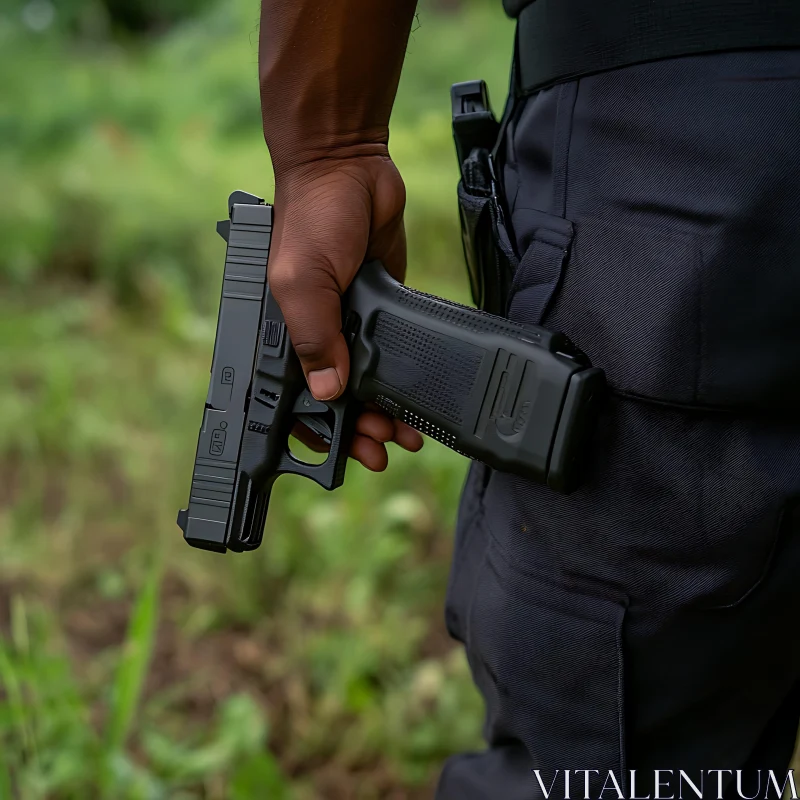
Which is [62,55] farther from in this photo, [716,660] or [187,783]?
[716,660]

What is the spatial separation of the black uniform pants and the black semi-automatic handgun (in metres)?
0.05

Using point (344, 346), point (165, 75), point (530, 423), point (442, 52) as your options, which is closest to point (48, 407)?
point (344, 346)

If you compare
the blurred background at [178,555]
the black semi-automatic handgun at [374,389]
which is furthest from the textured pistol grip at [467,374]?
the blurred background at [178,555]

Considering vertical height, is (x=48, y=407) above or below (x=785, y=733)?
below

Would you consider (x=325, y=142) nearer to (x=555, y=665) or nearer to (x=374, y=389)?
(x=374, y=389)

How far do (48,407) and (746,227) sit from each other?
265 cm

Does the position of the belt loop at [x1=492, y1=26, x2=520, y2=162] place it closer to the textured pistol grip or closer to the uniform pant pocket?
the textured pistol grip

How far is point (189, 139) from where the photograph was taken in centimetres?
516

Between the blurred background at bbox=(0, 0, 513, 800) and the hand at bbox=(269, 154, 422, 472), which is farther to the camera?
the blurred background at bbox=(0, 0, 513, 800)

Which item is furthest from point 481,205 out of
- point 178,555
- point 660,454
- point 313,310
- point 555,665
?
point 178,555

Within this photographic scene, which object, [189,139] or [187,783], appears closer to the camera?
[187,783]

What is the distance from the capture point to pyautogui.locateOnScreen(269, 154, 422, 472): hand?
103 centimetres

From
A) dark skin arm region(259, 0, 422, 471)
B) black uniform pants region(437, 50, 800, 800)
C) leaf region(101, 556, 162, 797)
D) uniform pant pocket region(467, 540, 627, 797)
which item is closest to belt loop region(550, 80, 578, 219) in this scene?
black uniform pants region(437, 50, 800, 800)

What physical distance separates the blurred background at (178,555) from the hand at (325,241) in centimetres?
29
